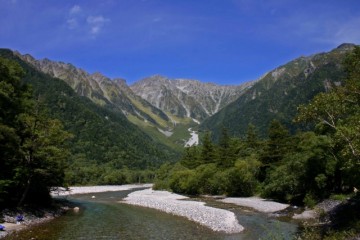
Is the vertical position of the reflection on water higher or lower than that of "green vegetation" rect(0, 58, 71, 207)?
lower

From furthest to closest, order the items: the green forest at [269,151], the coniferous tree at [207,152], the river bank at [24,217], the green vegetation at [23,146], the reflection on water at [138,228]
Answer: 1. the coniferous tree at [207,152]
2. the green vegetation at [23,146]
3. the river bank at [24,217]
4. the reflection on water at [138,228]
5. the green forest at [269,151]

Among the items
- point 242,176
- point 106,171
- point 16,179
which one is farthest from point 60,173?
point 106,171

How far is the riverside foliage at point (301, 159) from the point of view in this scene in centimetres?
2439

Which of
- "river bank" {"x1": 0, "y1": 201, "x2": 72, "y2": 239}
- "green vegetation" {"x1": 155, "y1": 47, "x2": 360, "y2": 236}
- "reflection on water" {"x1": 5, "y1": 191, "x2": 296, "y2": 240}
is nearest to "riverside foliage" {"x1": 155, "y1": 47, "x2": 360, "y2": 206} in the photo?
"green vegetation" {"x1": 155, "y1": 47, "x2": 360, "y2": 236}

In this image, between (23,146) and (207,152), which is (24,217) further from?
(207,152)

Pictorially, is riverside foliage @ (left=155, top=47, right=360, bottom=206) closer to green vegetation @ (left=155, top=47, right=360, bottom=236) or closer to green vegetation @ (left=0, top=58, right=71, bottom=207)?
green vegetation @ (left=155, top=47, right=360, bottom=236)

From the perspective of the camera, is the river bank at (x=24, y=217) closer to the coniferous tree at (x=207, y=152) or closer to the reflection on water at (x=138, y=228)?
the reflection on water at (x=138, y=228)

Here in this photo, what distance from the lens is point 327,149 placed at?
158 feet

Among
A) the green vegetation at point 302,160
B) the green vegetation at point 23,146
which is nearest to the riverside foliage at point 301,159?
the green vegetation at point 302,160

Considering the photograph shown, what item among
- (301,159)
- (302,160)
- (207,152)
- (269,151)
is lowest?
(302,160)

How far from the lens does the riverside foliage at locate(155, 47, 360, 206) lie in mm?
24391

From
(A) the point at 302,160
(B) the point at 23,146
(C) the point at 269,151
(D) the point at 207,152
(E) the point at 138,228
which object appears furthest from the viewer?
(D) the point at 207,152

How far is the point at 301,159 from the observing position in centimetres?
5391

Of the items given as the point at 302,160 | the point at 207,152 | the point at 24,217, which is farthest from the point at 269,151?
the point at 24,217
